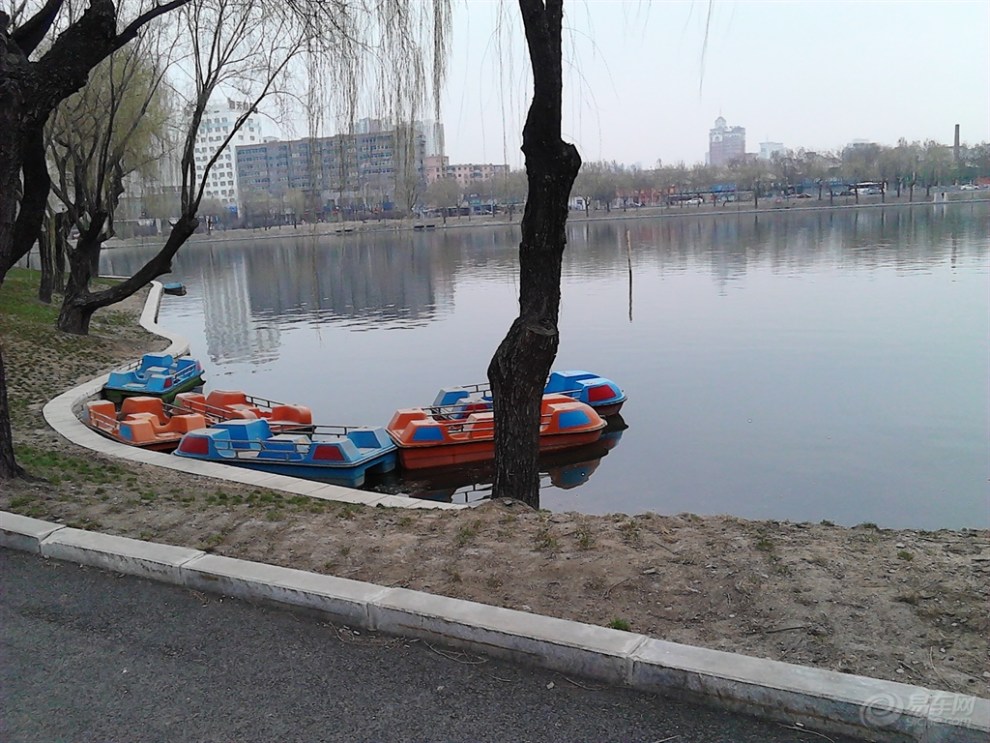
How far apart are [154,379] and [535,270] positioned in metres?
14.0

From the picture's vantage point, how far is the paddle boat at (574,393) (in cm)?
1717

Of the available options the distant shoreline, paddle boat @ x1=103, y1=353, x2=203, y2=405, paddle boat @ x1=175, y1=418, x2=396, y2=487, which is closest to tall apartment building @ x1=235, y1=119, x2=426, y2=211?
paddle boat @ x1=175, y1=418, x2=396, y2=487

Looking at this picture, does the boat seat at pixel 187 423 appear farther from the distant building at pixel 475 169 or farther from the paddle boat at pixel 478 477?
the distant building at pixel 475 169

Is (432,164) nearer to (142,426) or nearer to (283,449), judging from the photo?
(283,449)

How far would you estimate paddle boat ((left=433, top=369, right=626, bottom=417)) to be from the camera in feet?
56.3

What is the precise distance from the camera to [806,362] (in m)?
22.2

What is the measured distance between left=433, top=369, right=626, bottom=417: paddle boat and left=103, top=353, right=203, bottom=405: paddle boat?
5.92 m

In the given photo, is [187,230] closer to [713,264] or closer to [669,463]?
[669,463]

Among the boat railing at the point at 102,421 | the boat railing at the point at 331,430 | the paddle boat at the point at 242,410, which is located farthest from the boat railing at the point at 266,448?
the boat railing at the point at 102,421

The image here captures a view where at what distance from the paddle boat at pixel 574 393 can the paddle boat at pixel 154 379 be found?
19.4 feet

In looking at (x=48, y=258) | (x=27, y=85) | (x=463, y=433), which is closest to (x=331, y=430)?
(x=463, y=433)

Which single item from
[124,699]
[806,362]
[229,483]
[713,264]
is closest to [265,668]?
[124,699]

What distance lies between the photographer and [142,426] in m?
14.5

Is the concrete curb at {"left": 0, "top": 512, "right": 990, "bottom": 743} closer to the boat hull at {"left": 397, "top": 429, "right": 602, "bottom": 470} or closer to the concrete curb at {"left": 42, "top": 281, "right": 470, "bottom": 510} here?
the concrete curb at {"left": 42, "top": 281, "right": 470, "bottom": 510}
